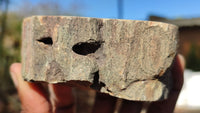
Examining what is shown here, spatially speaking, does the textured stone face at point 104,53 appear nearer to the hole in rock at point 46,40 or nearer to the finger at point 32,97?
the hole in rock at point 46,40

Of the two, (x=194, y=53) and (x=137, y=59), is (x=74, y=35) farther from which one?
(x=194, y=53)

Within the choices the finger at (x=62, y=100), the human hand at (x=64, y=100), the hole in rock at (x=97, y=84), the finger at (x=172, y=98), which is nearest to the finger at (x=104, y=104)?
the human hand at (x=64, y=100)

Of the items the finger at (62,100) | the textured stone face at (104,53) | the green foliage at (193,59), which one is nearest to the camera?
the textured stone face at (104,53)

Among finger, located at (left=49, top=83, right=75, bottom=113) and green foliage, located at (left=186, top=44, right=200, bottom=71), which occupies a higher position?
finger, located at (left=49, top=83, right=75, bottom=113)

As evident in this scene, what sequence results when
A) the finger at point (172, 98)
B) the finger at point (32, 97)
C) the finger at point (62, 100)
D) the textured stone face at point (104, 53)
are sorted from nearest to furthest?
the textured stone face at point (104, 53)
the finger at point (32, 97)
the finger at point (172, 98)
the finger at point (62, 100)

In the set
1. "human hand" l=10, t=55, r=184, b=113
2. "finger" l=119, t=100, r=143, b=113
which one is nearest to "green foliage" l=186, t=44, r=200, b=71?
"human hand" l=10, t=55, r=184, b=113

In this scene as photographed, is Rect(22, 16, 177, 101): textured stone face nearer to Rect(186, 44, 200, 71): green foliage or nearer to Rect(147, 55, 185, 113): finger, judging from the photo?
Rect(147, 55, 185, 113): finger

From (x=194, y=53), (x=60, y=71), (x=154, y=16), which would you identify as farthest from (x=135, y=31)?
(x=194, y=53)
